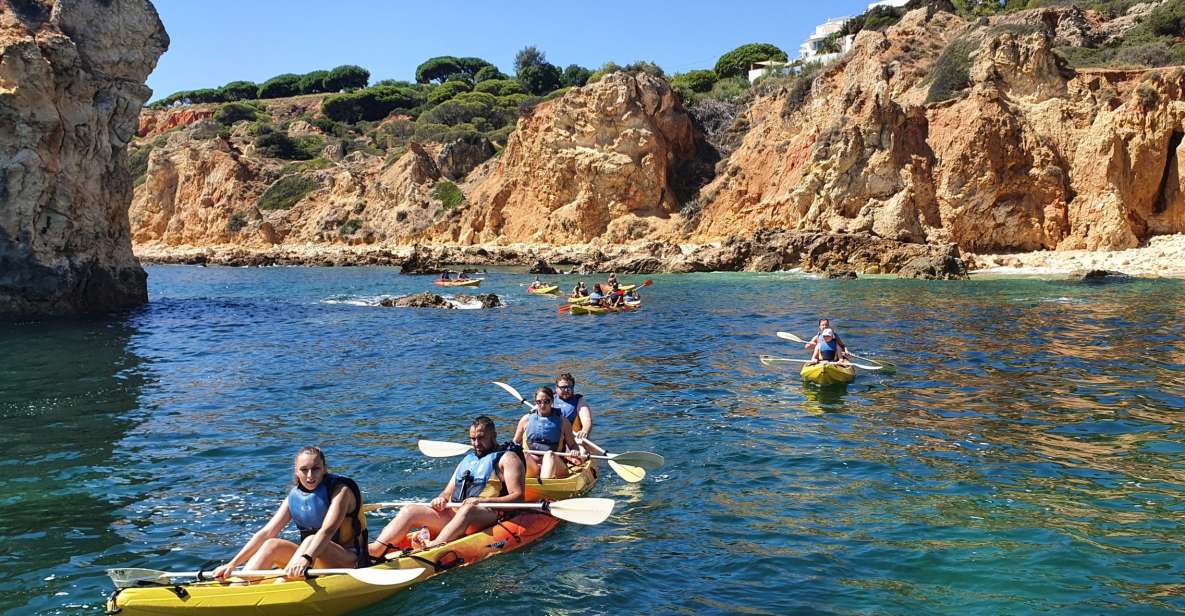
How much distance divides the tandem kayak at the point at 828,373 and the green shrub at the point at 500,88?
269 ft

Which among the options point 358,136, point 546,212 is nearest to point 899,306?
point 546,212

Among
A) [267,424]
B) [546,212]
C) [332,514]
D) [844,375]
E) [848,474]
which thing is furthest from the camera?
[546,212]

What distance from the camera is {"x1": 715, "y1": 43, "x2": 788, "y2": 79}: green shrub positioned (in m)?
78.9

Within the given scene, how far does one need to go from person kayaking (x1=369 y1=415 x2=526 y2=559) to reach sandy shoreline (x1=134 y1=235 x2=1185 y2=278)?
102ft

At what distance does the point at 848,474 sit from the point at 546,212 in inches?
1897

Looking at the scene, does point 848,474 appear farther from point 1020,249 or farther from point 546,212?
point 546,212

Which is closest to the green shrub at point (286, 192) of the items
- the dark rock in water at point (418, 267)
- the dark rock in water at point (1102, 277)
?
the dark rock in water at point (418, 267)

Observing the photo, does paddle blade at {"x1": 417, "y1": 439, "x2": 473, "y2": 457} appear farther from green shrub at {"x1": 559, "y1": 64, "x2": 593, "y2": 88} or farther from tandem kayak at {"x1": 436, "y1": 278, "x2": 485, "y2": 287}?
green shrub at {"x1": 559, "y1": 64, "x2": 593, "y2": 88}

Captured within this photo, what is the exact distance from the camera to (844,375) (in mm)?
14688

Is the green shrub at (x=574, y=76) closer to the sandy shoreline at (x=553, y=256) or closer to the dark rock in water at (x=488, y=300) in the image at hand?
the sandy shoreline at (x=553, y=256)

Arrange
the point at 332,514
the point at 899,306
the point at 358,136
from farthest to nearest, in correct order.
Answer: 1. the point at 358,136
2. the point at 899,306
3. the point at 332,514

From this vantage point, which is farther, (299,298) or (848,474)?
(299,298)

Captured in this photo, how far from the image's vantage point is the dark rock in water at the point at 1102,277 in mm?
30797

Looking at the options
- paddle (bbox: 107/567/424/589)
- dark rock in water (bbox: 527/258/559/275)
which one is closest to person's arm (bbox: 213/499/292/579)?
paddle (bbox: 107/567/424/589)
